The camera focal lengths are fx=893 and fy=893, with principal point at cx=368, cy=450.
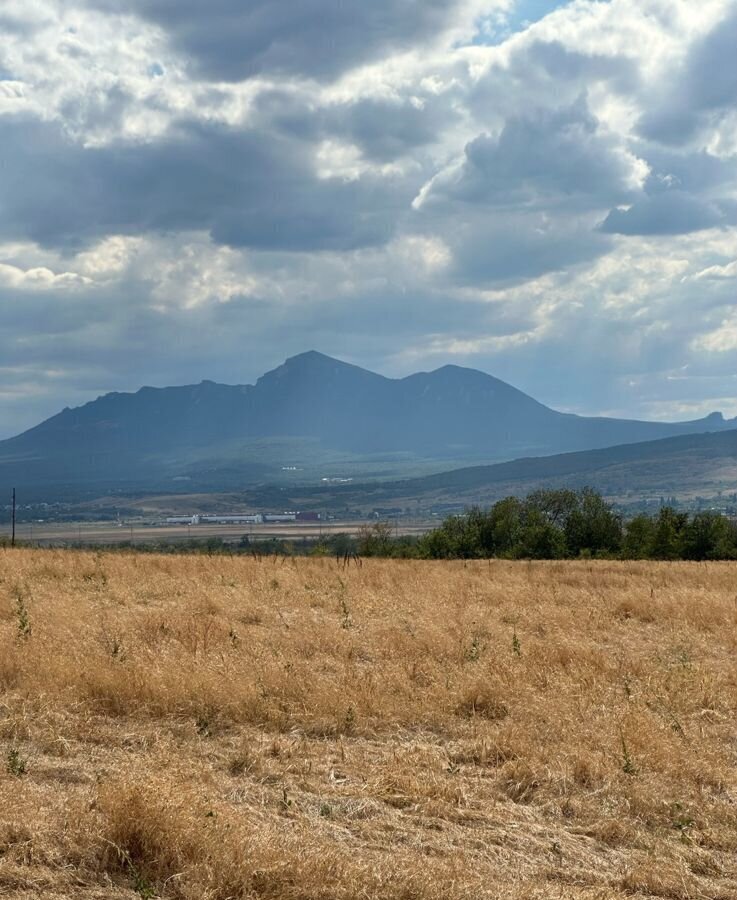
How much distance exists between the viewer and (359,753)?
916 centimetres

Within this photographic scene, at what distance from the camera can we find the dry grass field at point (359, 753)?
20.3ft

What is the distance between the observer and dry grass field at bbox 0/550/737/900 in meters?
6.19

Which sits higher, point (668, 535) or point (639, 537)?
point (668, 535)

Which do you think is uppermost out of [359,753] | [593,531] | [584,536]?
[359,753]

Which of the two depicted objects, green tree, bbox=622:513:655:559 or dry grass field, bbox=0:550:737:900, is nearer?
dry grass field, bbox=0:550:737:900

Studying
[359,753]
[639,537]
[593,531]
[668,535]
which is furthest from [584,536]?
[359,753]

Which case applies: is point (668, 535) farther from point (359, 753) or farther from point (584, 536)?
point (359, 753)

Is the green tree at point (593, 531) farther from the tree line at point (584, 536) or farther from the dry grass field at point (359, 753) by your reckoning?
the dry grass field at point (359, 753)

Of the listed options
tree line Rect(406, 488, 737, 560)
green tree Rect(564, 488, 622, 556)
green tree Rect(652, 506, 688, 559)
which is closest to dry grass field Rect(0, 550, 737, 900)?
tree line Rect(406, 488, 737, 560)

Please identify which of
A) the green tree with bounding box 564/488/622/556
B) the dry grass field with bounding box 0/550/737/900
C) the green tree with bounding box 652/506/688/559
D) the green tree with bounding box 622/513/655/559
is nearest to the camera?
the dry grass field with bounding box 0/550/737/900

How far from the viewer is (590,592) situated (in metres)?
22.9

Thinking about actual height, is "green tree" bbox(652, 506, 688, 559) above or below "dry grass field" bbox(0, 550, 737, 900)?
below

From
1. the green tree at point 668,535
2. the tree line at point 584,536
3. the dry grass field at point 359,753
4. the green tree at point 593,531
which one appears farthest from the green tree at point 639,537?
the dry grass field at point 359,753

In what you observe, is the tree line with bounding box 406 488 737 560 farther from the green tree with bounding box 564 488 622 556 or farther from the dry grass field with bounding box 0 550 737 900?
the dry grass field with bounding box 0 550 737 900
